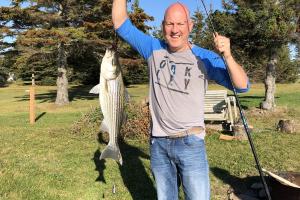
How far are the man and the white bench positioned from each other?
9875mm

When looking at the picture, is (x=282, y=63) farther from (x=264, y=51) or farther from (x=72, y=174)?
(x=72, y=174)

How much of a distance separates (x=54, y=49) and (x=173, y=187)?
25209mm

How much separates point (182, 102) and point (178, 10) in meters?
0.72

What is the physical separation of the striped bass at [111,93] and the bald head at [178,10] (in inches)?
24.2

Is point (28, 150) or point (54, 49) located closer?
point (28, 150)

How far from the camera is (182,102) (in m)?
3.64

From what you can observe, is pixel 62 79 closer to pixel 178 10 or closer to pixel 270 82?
pixel 270 82

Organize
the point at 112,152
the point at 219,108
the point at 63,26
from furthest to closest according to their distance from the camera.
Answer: the point at 63,26, the point at 219,108, the point at 112,152

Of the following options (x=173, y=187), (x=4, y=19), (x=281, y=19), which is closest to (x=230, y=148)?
(x=173, y=187)

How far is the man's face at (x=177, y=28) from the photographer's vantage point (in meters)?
3.63

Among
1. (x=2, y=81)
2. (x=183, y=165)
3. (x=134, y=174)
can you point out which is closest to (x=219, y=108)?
(x=134, y=174)

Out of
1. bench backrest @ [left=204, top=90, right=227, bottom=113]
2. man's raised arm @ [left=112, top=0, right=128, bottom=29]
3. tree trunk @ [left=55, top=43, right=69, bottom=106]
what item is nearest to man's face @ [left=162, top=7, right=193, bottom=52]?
man's raised arm @ [left=112, top=0, right=128, bottom=29]

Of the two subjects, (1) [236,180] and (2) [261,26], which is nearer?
(1) [236,180]

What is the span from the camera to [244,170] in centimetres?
846
